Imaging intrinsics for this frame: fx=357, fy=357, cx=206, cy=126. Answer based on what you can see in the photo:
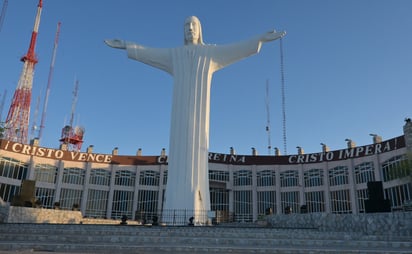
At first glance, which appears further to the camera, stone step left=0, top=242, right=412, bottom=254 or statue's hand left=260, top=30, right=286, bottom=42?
statue's hand left=260, top=30, right=286, bottom=42

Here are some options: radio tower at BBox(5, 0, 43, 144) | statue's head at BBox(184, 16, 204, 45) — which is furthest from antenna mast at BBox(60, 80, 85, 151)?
statue's head at BBox(184, 16, 204, 45)

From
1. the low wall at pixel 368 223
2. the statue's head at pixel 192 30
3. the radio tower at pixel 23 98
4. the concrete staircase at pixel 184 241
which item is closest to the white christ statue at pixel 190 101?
the statue's head at pixel 192 30

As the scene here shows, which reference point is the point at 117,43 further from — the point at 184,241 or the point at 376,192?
the point at 376,192

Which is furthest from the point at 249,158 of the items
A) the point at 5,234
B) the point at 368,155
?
the point at 5,234

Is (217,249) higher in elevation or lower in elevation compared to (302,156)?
lower

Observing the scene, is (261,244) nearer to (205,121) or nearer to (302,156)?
(205,121)

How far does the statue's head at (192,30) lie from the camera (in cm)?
2252

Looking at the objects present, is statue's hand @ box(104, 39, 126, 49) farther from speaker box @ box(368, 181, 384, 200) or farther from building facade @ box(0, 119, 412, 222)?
building facade @ box(0, 119, 412, 222)

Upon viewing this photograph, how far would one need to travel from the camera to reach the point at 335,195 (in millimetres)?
44812

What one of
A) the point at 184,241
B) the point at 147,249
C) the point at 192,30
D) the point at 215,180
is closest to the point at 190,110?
the point at 192,30

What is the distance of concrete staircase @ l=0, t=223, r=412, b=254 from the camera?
960 centimetres

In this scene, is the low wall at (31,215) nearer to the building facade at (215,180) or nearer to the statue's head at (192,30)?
the statue's head at (192,30)

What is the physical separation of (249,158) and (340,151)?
472 inches

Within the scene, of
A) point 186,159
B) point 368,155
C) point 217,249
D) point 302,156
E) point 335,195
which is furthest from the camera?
point 302,156
